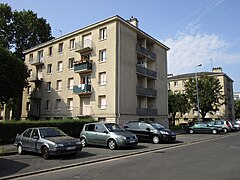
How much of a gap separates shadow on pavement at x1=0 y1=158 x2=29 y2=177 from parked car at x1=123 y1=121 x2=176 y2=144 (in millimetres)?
9883

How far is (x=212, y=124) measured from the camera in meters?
29.8

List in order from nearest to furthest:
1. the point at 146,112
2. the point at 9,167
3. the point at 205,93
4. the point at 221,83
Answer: the point at 9,167, the point at 146,112, the point at 205,93, the point at 221,83

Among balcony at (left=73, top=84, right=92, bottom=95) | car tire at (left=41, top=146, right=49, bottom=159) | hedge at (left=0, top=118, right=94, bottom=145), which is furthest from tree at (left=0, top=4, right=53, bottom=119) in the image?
car tire at (left=41, top=146, right=49, bottom=159)

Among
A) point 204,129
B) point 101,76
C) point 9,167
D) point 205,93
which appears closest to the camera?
point 9,167

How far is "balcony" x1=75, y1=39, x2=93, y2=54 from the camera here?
29694mm

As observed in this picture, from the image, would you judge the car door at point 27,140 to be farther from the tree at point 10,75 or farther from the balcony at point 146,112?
the balcony at point 146,112

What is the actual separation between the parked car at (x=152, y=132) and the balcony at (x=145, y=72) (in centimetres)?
1246

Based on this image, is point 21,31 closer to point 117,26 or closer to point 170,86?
point 117,26

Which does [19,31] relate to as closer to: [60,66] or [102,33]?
[60,66]

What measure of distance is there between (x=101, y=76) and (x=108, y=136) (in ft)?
48.8

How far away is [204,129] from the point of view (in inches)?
1146

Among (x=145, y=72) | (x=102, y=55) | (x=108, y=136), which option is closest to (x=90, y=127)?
(x=108, y=136)

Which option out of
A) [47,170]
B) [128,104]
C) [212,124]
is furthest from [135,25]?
[47,170]

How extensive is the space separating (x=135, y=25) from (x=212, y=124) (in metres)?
16.1
